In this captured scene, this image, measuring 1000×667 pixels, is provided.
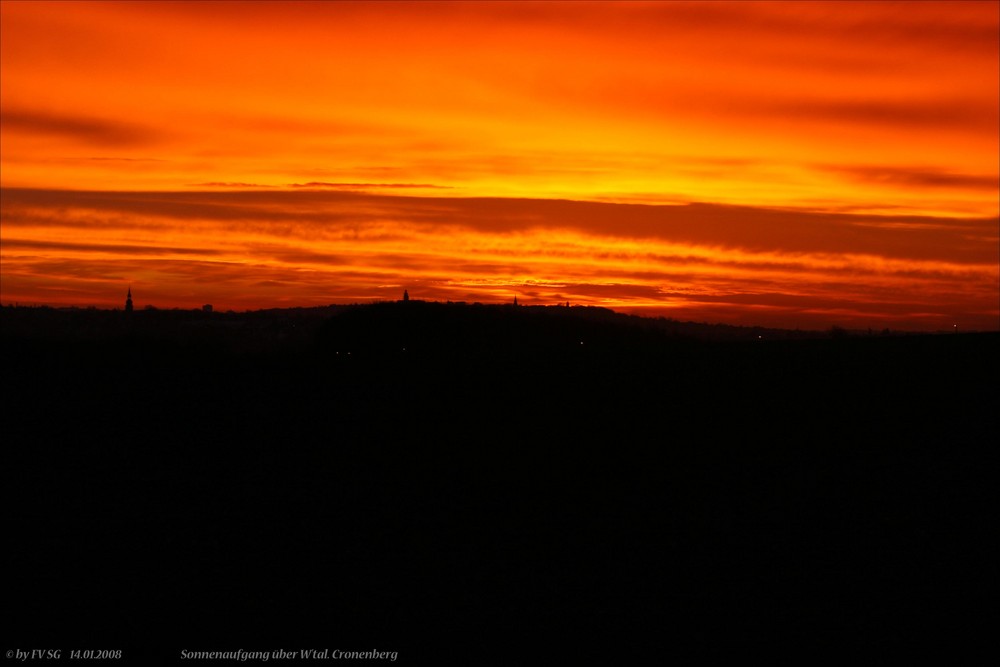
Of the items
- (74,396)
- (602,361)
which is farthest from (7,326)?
(602,361)

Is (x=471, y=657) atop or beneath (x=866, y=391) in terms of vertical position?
beneath

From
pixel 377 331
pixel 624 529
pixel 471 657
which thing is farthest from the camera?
pixel 377 331

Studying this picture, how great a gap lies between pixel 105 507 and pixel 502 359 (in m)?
15.4

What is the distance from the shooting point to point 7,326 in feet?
151

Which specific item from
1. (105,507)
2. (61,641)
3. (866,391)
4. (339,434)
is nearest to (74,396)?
(339,434)

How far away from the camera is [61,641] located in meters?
10.4

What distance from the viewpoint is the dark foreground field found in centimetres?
1091

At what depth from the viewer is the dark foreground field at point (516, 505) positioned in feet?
35.8

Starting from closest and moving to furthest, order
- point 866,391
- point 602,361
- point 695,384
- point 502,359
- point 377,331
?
point 866,391 < point 695,384 < point 602,361 < point 502,359 < point 377,331

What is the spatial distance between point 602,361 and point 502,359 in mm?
2996

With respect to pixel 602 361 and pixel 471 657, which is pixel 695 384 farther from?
pixel 471 657

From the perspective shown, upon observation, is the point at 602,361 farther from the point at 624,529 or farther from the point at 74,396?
the point at 624,529

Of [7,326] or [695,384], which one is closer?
[695,384]

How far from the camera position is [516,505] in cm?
1473
